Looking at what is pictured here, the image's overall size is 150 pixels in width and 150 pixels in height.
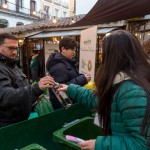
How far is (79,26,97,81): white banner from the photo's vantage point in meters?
2.67

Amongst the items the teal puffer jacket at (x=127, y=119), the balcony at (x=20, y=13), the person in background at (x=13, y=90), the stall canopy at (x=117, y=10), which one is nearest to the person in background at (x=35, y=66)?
the stall canopy at (x=117, y=10)

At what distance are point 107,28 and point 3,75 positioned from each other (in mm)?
4726

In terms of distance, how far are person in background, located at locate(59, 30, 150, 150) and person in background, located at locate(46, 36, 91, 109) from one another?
1.38m

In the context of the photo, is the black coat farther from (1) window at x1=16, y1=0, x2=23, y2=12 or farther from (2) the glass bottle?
(1) window at x1=16, y1=0, x2=23, y2=12

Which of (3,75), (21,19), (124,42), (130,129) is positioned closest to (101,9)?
(3,75)

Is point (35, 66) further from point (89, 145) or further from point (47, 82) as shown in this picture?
point (89, 145)

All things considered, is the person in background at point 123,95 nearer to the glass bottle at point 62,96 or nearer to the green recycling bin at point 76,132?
the green recycling bin at point 76,132

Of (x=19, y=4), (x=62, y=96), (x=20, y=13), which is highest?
(x=19, y=4)

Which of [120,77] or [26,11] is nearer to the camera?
[120,77]

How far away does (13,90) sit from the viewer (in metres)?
2.00

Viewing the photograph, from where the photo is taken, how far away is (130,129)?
118 cm

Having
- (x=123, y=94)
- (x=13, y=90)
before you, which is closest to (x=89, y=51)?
(x=13, y=90)

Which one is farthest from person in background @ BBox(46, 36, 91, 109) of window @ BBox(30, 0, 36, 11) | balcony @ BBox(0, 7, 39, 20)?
window @ BBox(30, 0, 36, 11)

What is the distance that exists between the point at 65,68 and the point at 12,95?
1008mm
